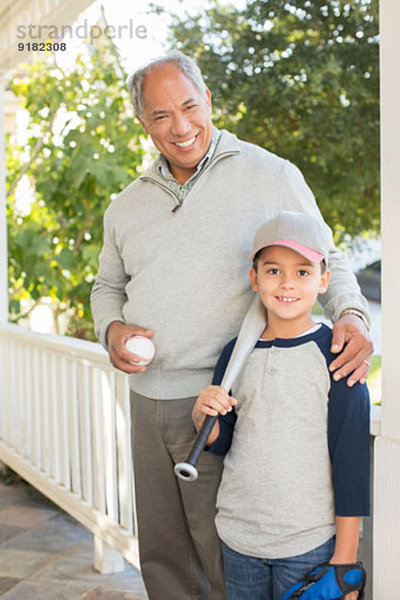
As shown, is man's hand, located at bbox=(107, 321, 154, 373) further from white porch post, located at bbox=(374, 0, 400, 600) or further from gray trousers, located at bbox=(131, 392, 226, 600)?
white porch post, located at bbox=(374, 0, 400, 600)

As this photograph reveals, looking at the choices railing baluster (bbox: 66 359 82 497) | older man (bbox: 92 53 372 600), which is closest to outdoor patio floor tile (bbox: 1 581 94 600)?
railing baluster (bbox: 66 359 82 497)

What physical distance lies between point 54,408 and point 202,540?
1904 millimetres

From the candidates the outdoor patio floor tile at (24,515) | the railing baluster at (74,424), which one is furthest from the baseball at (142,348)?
the outdoor patio floor tile at (24,515)

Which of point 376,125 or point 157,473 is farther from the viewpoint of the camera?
point 376,125

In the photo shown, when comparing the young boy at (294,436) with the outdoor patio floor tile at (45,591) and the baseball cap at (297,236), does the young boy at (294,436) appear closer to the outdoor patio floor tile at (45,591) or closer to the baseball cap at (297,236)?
the baseball cap at (297,236)

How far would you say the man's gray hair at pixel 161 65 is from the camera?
163cm

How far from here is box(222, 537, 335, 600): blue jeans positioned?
1.42 meters

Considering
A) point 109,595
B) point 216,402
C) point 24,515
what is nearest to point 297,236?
point 216,402

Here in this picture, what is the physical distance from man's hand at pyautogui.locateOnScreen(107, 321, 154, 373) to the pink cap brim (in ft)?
1.37

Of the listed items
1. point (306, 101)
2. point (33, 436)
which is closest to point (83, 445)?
point (33, 436)

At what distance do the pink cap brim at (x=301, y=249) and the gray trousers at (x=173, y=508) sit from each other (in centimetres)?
48

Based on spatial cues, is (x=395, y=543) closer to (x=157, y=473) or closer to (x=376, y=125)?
(x=157, y=473)

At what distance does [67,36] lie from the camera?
6168mm

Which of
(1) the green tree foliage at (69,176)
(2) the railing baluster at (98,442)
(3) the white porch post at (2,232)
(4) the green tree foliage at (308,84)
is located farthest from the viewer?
(4) the green tree foliage at (308,84)
